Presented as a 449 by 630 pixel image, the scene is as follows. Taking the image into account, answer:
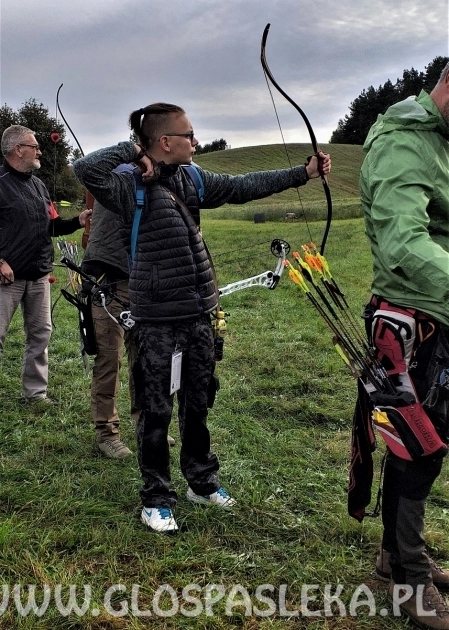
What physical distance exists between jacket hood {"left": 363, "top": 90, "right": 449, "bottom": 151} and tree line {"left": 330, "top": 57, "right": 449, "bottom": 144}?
278 ft

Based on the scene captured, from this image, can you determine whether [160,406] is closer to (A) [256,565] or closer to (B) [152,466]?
(B) [152,466]

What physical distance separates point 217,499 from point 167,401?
2.31ft

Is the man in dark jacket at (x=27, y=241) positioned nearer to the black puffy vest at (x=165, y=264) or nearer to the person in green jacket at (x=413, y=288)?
the black puffy vest at (x=165, y=264)

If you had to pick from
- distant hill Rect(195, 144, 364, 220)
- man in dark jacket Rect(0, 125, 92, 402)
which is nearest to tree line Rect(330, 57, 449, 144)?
distant hill Rect(195, 144, 364, 220)

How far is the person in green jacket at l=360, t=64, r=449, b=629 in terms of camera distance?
217cm

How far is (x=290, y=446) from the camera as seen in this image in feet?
14.0

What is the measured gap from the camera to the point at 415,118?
90.9 inches

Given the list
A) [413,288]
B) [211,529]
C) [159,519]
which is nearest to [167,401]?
[159,519]

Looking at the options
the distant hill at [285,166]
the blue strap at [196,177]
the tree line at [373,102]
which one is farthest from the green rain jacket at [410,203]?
the tree line at [373,102]

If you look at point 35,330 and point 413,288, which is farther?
point 35,330

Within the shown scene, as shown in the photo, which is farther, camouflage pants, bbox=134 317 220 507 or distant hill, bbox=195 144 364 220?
distant hill, bbox=195 144 364 220

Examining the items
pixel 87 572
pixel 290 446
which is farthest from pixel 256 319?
pixel 87 572

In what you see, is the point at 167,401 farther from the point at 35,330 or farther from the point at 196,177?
the point at 35,330

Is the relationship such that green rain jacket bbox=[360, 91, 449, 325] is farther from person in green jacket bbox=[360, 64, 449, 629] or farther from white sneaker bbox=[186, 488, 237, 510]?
white sneaker bbox=[186, 488, 237, 510]
